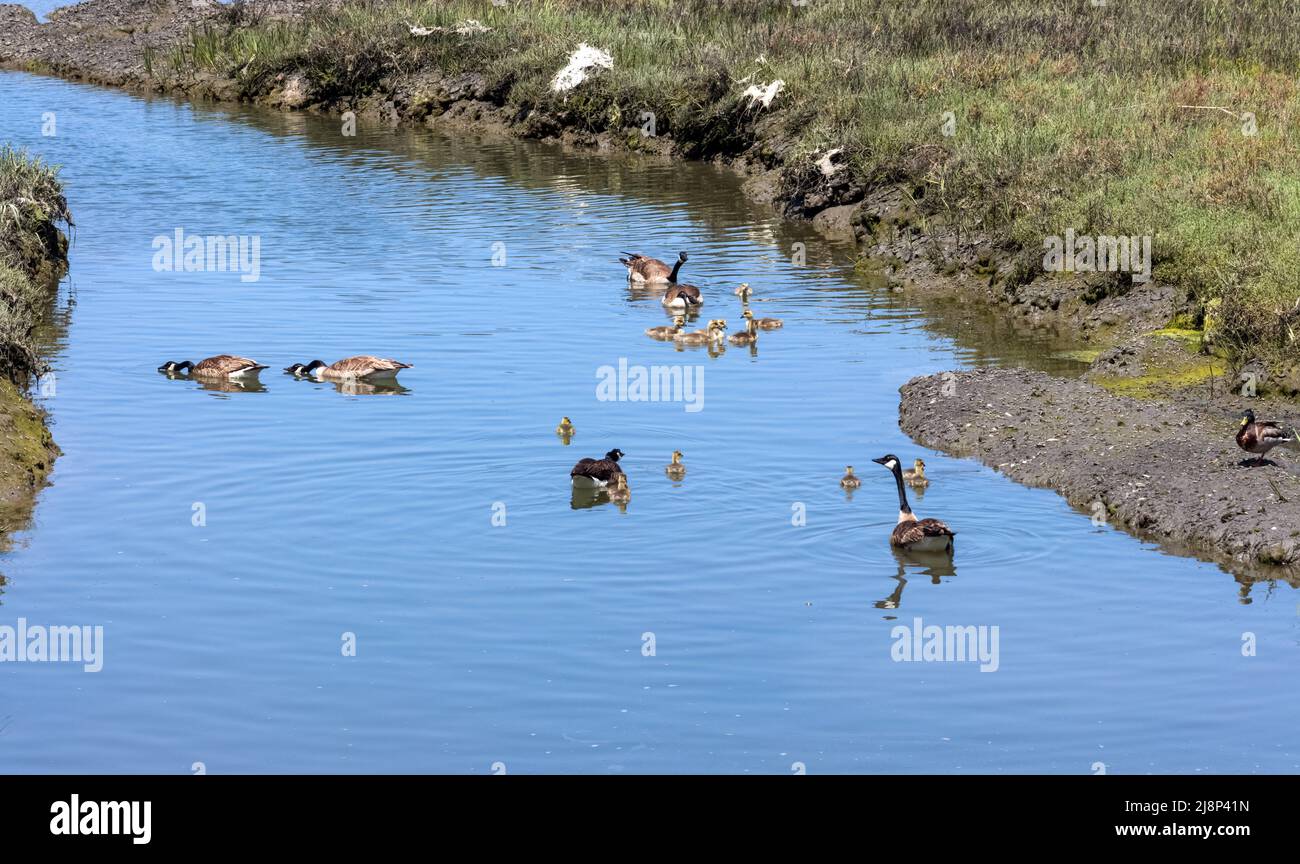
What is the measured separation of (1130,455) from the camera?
62.0 feet

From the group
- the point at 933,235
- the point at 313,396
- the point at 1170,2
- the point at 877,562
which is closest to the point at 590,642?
the point at 877,562

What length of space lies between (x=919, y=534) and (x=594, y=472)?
3.53m

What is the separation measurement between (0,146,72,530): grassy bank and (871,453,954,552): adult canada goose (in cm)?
845

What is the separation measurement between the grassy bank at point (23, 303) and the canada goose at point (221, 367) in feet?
6.00

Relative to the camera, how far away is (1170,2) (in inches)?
1797

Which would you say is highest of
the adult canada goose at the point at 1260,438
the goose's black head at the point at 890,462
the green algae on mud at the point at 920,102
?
the green algae on mud at the point at 920,102

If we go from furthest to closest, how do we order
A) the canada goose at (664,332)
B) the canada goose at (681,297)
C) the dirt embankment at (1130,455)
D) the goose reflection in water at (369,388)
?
1. the canada goose at (681,297)
2. the canada goose at (664,332)
3. the goose reflection in water at (369,388)
4. the dirt embankment at (1130,455)

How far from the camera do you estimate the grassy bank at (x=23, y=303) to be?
18547mm

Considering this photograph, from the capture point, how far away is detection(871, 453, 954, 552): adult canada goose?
1597 cm

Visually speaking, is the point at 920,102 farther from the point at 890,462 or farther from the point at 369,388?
the point at 890,462

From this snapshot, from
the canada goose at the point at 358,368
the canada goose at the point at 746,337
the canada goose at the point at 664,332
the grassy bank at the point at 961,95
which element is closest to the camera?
→ the canada goose at the point at 358,368

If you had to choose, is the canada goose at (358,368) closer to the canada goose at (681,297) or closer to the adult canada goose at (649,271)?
the canada goose at (681,297)

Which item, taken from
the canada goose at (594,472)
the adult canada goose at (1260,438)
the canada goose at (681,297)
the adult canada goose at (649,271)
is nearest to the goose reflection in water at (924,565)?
the canada goose at (594,472)

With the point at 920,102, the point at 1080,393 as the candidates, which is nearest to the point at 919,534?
the point at 1080,393
